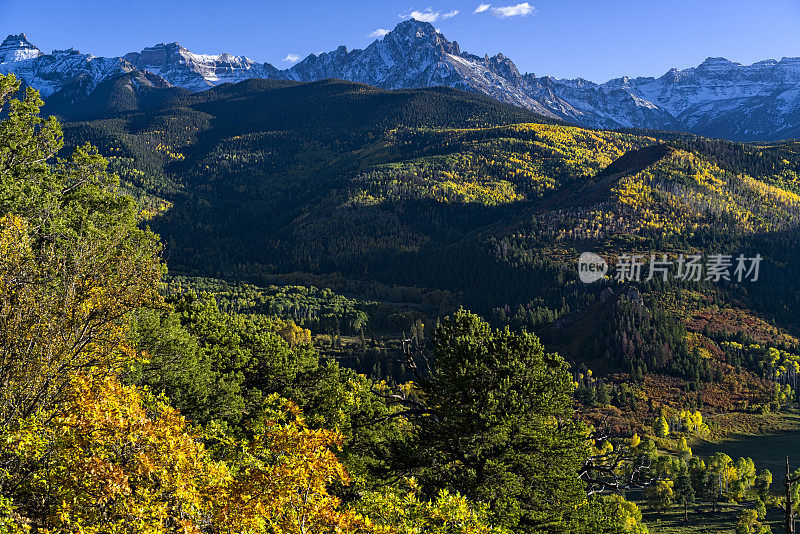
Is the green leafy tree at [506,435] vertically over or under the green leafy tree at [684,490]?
over

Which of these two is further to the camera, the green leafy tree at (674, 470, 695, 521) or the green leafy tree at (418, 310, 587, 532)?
the green leafy tree at (674, 470, 695, 521)

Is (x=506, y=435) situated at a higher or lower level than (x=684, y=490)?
higher

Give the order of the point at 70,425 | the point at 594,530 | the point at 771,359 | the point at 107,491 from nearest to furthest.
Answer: the point at 107,491, the point at 70,425, the point at 594,530, the point at 771,359

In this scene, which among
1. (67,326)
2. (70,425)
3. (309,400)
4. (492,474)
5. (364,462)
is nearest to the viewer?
(70,425)

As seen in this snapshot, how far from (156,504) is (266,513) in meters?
3.16

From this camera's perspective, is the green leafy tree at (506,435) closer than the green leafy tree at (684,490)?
Yes

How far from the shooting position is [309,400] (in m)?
Result: 47.8

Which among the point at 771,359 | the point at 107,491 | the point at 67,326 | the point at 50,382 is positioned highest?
the point at 67,326

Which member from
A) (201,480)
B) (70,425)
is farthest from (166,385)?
(201,480)

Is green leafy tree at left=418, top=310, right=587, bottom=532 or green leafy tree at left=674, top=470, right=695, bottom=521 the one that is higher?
green leafy tree at left=418, top=310, right=587, bottom=532

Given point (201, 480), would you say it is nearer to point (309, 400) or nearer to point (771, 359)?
point (309, 400)

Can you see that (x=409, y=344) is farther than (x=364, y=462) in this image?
No

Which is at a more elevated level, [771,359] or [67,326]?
[67,326]

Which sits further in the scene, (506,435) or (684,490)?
(684,490)
